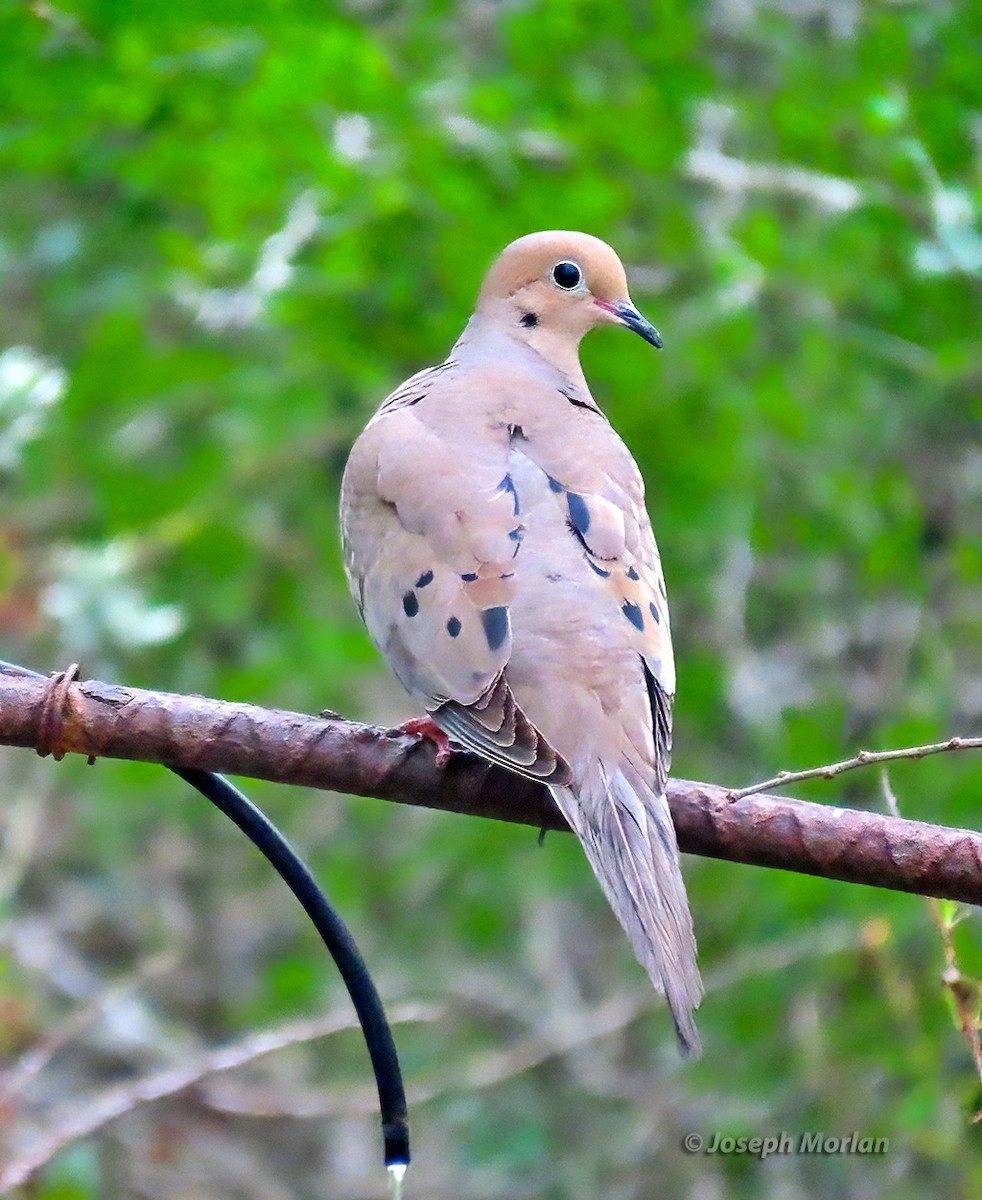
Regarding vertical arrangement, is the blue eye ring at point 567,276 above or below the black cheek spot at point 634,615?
below

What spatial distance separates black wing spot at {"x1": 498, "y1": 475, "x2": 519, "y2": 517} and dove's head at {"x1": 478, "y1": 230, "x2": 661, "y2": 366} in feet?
2.67

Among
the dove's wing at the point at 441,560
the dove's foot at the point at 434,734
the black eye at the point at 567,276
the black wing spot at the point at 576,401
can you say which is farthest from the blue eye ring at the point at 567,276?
the dove's foot at the point at 434,734

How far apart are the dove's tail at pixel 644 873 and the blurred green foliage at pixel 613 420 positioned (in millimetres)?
1051

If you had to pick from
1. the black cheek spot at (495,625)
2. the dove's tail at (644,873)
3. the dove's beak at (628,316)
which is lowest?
the dove's beak at (628,316)

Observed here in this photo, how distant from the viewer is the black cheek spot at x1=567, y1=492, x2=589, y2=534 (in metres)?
2.51

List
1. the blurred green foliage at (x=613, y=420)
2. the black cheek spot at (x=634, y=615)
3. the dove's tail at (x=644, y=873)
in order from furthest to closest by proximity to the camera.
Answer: the blurred green foliage at (x=613, y=420)
the black cheek spot at (x=634, y=615)
the dove's tail at (x=644, y=873)

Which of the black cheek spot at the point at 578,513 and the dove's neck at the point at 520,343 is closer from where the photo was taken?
the black cheek spot at the point at 578,513

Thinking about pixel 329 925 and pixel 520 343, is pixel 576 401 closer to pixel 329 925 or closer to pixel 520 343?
pixel 520 343

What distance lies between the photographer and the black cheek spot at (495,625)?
2.34 metres

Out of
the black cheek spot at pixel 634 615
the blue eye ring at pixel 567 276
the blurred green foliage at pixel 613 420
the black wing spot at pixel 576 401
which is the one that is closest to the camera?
the black cheek spot at pixel 634 615

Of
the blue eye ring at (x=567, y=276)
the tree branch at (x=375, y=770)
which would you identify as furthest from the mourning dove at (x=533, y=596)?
the blue eye ring at (x=567, y=276)

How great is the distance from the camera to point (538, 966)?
203 inches

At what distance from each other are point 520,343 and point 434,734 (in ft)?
4.34

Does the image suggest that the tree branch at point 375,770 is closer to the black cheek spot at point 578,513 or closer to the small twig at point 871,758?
the small twig at point 871,758
